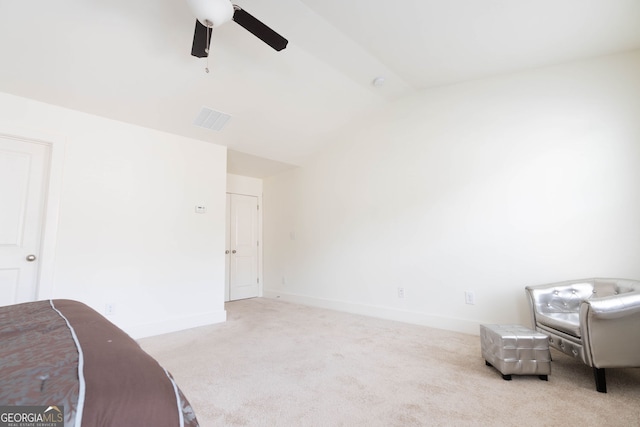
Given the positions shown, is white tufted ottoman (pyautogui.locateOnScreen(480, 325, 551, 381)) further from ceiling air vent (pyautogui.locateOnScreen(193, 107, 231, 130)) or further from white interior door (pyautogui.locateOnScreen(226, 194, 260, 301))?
white interior door (pyautogui.locateOnScreen(226, 194, 260, 301))

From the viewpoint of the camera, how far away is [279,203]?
5410 millimetres

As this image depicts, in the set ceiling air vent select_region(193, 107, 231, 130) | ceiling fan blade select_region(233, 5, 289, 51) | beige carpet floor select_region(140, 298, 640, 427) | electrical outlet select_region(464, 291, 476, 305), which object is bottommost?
beige carpet floor select_region(140, 298, 640, 427)

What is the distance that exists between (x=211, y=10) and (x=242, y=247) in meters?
4.17

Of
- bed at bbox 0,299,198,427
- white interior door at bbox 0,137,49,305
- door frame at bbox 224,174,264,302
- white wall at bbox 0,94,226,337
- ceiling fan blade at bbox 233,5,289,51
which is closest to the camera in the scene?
bed at bbox 0,299,198,427

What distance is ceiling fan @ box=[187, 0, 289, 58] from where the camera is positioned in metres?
1.65

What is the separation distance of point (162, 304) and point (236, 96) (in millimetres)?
2461

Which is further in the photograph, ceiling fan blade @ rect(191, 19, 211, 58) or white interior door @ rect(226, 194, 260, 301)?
white interior door @ rect(226, 194, 260, 301)

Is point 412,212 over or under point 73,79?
under

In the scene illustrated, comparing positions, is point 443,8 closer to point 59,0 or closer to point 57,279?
point 59,0

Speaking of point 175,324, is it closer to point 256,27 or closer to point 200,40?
point 200,40

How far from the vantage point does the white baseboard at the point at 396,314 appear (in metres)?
3.19

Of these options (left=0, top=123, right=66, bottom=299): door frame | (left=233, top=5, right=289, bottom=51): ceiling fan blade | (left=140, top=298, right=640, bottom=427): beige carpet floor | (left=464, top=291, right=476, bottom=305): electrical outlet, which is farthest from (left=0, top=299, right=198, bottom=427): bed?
(left=464, top=291, right=476, bottom=305): electrical outlet

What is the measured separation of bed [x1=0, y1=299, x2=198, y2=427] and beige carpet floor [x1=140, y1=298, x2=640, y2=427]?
1.02 m

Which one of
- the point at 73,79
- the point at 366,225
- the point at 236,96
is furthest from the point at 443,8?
the point at 73,79
